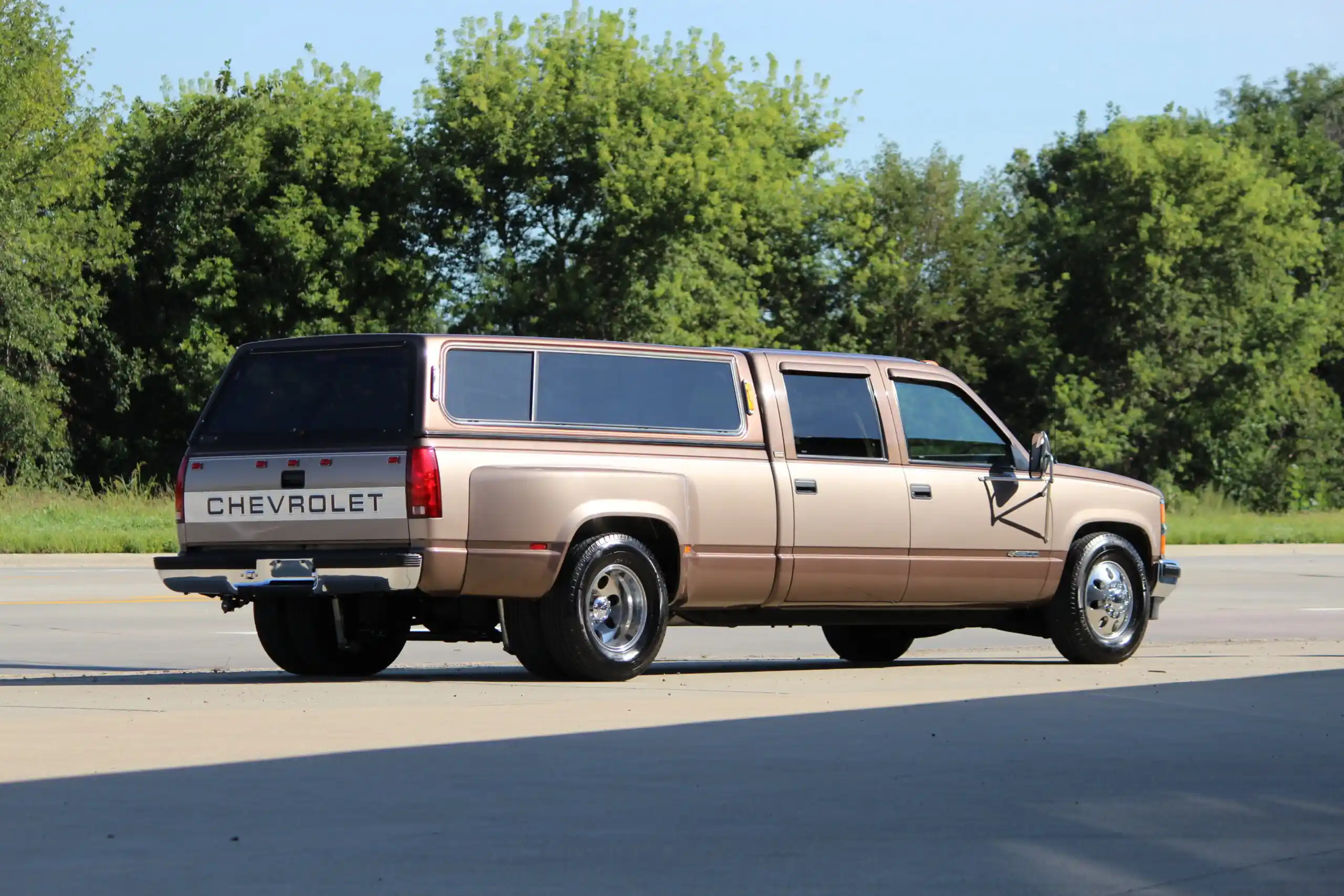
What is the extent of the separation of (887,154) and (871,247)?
344 cm

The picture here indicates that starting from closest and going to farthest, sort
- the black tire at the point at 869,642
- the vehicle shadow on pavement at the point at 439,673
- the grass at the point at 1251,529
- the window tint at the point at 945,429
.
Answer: the vehicle shadow on pavement at the point at 439,673, the window tint at the point at 945,429, the black tire at the point at 869,642, the grass at the point at 1251,529

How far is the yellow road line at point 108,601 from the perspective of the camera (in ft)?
68.5

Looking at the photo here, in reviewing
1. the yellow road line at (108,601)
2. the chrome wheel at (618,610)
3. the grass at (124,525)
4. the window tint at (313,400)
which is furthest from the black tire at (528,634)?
the grass at (124,525)

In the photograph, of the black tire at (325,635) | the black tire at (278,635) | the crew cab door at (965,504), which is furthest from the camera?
the crew cab door at (965,504)

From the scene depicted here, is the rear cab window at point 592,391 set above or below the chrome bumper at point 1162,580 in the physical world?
above

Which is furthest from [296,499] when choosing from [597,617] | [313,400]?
[597,617]

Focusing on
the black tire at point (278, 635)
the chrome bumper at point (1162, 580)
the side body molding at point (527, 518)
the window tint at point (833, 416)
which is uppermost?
the window tint at point (833, 416)

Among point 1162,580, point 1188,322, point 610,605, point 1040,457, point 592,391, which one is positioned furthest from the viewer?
point 1188,322

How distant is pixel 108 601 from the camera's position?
21391 mm

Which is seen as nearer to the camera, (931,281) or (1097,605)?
(1097,605)

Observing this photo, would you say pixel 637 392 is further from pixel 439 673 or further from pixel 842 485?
pixel 439 673

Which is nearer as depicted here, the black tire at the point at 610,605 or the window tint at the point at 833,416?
the black tire at the point at 610,605

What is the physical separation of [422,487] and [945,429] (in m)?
3.88

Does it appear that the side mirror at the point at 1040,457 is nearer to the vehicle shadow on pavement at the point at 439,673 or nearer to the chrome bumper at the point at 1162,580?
the chrome bumper at the point at 1162,580
